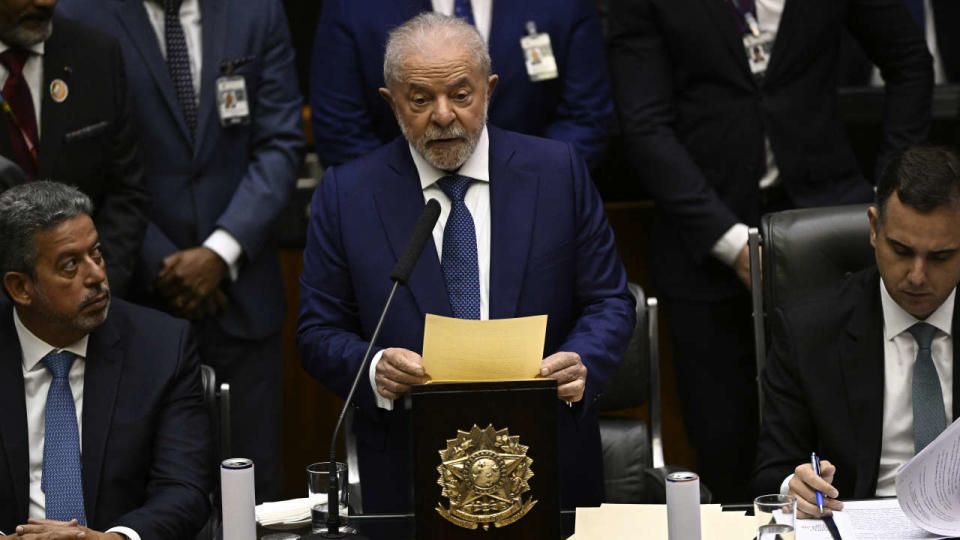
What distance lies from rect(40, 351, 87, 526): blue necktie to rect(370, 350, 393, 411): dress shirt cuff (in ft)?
2.23

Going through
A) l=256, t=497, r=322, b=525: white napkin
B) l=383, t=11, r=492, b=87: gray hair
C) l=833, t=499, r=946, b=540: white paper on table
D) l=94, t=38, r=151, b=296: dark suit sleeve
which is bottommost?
l=833, t=499, r=946, b=540: white paper on table

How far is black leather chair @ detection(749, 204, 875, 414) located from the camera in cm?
358

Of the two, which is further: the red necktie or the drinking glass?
the red necktie

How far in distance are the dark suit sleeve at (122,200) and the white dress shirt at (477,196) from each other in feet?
3.11

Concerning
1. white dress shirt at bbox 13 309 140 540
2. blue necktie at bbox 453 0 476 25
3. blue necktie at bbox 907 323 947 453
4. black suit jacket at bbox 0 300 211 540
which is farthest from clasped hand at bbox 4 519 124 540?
blue necktie at bbox 453 0 476 25

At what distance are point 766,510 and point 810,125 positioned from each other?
6.46 feet

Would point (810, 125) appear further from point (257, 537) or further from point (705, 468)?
point (257, 537)

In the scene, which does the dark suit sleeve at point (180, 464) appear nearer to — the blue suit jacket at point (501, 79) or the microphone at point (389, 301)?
the microphone at point (389, 301)

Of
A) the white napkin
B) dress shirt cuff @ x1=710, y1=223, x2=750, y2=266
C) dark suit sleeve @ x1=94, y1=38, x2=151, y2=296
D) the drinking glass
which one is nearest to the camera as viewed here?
the drinking glass

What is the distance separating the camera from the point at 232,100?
4.23 metres

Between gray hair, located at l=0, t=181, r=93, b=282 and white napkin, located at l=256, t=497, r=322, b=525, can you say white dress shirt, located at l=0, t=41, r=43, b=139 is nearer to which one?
gray hair, located at l=0, t=181, r=93, b=282

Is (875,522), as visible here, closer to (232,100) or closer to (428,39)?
(428,39)

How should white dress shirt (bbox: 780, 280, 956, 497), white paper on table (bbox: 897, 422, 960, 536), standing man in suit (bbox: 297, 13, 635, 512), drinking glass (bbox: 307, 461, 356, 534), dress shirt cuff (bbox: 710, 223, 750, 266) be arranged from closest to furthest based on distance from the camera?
white paper on table (bbox: 897, 422, 960, 536) → drinking glass (bbox: 307, 461, 356, 534) → white dress shirt (bbox: 780, 280, 956, 497) → standing man in suit (bbox: 297, 13, 635, 512) → dress shirt cuff (bbox: 710, 223, 750, 266)

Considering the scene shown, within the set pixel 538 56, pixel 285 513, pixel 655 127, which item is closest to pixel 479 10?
pixel 538 56
